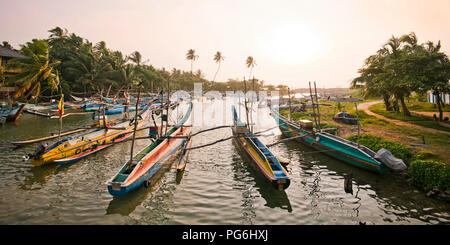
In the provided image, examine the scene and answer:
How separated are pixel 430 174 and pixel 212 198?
9.13 meters

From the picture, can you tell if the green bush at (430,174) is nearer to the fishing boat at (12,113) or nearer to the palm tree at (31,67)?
the fishing boat at (12,113)

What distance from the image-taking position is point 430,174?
8891mm

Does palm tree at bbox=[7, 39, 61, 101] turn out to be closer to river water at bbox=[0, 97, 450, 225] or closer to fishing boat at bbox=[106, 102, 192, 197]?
river water at bbox=[0, 97, 450, 225]

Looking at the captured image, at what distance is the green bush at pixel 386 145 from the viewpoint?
10871 mm

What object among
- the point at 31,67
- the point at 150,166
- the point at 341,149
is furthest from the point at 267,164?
the point at 31,67

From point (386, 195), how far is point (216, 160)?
853 centimetres

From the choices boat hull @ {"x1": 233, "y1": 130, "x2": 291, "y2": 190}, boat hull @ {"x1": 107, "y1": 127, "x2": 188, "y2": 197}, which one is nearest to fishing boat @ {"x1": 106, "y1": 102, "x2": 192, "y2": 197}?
boat hull @ {"x1": 107, "y1": 127, "x2": 188, "y2": 197}

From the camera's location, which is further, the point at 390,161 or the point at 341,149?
the point at 341,149

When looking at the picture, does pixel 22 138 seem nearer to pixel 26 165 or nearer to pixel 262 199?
pixel 26 165

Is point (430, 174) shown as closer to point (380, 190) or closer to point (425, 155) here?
point (425, 155)

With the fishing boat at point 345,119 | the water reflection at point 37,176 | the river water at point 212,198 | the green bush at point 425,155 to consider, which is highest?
the fishing boat at point 345,119

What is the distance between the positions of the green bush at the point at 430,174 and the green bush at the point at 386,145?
1163 millimetres

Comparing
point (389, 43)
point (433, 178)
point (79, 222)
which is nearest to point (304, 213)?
point (433, 178)

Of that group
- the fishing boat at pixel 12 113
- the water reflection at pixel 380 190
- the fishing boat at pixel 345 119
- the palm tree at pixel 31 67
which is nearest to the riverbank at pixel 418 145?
the water reflection at pixel 380 190
